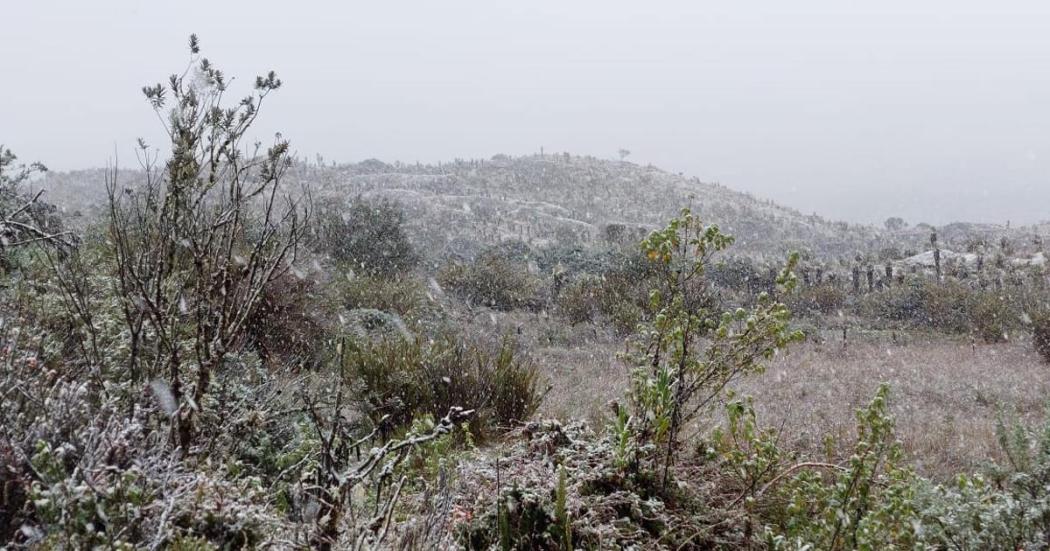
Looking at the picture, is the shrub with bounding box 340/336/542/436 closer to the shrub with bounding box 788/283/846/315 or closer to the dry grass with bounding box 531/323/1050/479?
the dry grass with bounding box 531/323/1050/479

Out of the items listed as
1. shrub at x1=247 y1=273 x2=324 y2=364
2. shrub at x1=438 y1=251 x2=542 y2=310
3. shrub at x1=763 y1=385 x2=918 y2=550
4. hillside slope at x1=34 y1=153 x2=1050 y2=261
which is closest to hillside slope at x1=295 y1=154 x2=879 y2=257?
hillside slope at x1=34 y1=153 x2=1050 y2=261

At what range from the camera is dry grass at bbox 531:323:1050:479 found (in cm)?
629

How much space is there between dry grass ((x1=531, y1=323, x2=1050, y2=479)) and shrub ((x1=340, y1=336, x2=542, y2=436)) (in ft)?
1.21

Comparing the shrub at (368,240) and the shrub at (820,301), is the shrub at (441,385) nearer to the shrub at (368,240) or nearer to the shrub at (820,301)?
the shrub at (368,240)

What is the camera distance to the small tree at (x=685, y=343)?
354 centimetres

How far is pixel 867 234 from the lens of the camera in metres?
50.3

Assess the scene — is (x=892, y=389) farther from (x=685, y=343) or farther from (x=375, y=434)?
(x=375, y=434)

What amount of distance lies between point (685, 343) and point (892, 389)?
23.6ft

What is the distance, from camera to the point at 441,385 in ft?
18.2

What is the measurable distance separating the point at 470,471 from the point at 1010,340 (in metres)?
17.0

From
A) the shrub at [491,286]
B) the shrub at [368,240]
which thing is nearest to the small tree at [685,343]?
the shrub at [368,240]

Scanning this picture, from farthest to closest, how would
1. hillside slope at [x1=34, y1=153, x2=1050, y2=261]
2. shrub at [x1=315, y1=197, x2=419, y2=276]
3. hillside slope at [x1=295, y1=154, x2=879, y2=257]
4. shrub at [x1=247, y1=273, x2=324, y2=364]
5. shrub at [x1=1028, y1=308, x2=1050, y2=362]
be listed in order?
hillside slope at [x1=295, y1=154, x2=879, y2=257], hillside slope at [x1=34, y1=153, x2=1050, y2=261], shrub at [x1=315, y1=197, x2=419, y2=276], shrub at [x1=1028, y1=308, x2=1050, y2=362], shrub at [x1=247, y1=273, x2=324, y2=364]

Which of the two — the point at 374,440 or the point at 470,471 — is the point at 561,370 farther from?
the point at 470,471

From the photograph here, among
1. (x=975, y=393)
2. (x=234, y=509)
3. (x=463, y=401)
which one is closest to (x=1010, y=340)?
(x=975, y=393)
